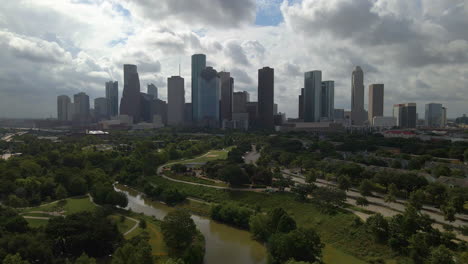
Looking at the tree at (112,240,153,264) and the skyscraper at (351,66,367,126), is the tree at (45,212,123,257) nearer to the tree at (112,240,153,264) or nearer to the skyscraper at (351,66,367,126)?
the tree at (112,240,153,264)

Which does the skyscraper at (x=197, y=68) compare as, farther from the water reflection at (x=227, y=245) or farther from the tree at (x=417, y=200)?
the tree at (x=417, y=200)

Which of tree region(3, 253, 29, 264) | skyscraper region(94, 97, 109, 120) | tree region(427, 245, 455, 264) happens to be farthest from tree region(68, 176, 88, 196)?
skyscraper region(94, 97, 109, 120)

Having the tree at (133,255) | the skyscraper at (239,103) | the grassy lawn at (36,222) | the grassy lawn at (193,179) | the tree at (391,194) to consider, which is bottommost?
the grassy lawn at (36,222)

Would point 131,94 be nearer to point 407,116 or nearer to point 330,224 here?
point 407,116

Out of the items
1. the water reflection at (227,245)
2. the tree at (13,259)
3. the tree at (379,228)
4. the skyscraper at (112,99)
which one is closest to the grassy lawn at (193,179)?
the water reflection at (227,245)

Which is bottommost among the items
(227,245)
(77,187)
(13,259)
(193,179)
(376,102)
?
(227,245)

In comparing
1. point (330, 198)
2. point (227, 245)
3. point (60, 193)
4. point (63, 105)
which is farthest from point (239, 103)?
point (227, 245)
